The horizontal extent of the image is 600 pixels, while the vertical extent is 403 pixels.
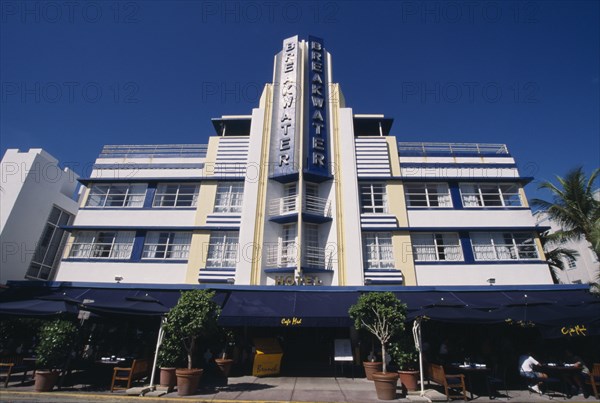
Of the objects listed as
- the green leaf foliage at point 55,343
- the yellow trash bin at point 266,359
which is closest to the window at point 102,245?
the green leaf foliage at point 55,343

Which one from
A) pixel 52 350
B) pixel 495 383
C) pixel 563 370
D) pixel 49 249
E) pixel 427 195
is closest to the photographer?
pixel 52 350

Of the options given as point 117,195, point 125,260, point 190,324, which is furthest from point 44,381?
point 117,195

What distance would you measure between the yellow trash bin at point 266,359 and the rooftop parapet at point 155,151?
14.5 m

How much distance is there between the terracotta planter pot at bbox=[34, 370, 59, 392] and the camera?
10914 millimetres

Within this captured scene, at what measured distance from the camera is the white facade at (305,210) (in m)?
18.4

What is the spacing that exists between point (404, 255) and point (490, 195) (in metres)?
8.35

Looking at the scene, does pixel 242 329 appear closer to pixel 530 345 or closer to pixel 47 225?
pixel 530 345

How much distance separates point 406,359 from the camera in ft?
38.2

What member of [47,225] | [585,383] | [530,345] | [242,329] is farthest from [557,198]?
[47,225]

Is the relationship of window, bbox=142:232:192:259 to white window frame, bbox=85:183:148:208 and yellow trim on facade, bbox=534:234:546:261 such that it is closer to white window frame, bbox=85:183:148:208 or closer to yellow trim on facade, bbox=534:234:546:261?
white window frame, bbox=85:183:148:208

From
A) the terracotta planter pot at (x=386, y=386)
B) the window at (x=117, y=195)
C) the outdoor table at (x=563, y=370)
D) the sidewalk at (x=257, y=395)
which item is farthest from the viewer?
the window at (x=117, y=195)

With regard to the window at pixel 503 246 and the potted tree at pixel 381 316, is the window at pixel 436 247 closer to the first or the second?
the window at pixel 503 246

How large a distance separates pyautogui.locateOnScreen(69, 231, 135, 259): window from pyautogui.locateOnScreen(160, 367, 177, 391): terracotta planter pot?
10.3 m

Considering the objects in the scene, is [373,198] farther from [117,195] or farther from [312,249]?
[117,195]
